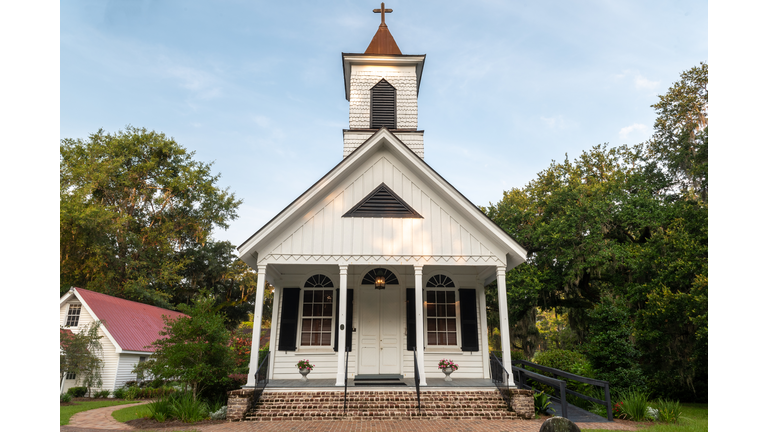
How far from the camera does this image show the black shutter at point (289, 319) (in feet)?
35.6

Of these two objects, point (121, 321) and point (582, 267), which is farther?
point (121, 321)

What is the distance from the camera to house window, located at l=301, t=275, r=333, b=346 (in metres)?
11.1

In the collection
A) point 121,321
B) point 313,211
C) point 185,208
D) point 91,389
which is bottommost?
point 91,389

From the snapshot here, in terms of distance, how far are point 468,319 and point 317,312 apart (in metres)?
4.17

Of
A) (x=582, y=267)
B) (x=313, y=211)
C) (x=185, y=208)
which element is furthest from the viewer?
(x=185, y=208)

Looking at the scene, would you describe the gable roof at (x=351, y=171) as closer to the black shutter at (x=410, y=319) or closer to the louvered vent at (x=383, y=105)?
the black shutter at (x=410, y=319)

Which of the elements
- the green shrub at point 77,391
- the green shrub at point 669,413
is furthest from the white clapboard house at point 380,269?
the green shrub at point 77,391

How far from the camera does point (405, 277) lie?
11.5 meters

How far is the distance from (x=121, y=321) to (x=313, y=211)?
13965 mm

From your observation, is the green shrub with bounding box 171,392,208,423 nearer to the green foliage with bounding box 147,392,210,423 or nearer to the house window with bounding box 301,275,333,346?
the green foliage with bounding box 147,392,210,423

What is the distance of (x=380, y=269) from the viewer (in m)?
11.3

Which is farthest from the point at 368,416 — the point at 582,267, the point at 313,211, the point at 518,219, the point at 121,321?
the point at 121,321

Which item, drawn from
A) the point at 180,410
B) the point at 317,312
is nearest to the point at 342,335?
the point at 317,312

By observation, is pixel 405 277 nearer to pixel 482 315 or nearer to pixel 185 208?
pixel 482 315
